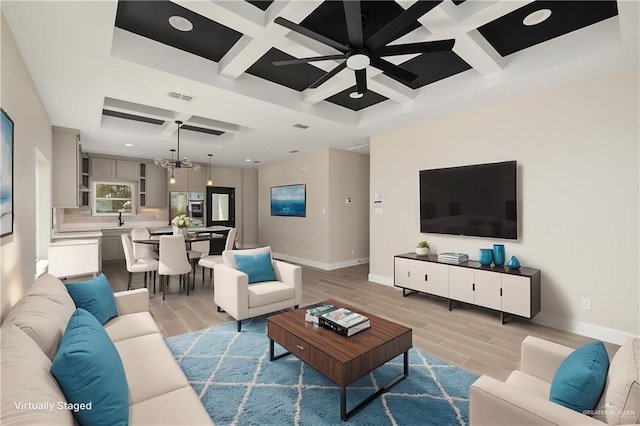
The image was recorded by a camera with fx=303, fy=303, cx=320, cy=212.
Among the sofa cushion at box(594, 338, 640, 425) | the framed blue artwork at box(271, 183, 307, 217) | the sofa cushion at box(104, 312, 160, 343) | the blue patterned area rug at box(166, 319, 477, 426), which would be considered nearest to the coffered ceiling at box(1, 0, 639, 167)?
the sofa cushion at box(594, 338, 640, 425)

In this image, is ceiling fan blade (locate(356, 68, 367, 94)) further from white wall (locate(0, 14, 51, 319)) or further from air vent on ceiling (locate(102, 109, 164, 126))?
air vent on ceiling (locate(102, 109, 164, 126))

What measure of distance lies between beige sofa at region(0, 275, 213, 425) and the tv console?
334 cm

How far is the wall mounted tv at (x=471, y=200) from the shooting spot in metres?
3.75

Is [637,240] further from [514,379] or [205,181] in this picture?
[205,181]

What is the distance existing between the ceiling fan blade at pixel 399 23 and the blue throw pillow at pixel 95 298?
2.81m

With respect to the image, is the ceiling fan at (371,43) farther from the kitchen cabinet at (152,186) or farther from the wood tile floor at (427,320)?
the kitchen cabinet at (152,186)

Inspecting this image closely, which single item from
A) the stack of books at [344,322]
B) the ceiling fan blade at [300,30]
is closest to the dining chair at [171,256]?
the stack of books at [344,322]

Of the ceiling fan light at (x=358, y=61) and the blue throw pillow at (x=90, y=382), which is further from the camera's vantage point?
the ceiling fan light at (x=358, y=61)

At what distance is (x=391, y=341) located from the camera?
2.19m

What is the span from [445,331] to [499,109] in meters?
2.82

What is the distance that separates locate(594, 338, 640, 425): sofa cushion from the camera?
3.32 feet

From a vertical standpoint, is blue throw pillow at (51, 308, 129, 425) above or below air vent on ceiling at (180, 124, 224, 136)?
below

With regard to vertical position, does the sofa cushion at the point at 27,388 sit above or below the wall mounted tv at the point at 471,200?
below

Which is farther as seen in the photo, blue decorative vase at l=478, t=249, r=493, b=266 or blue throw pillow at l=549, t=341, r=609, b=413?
blue decorative vase at l=478, t=249, r=493, b=266
